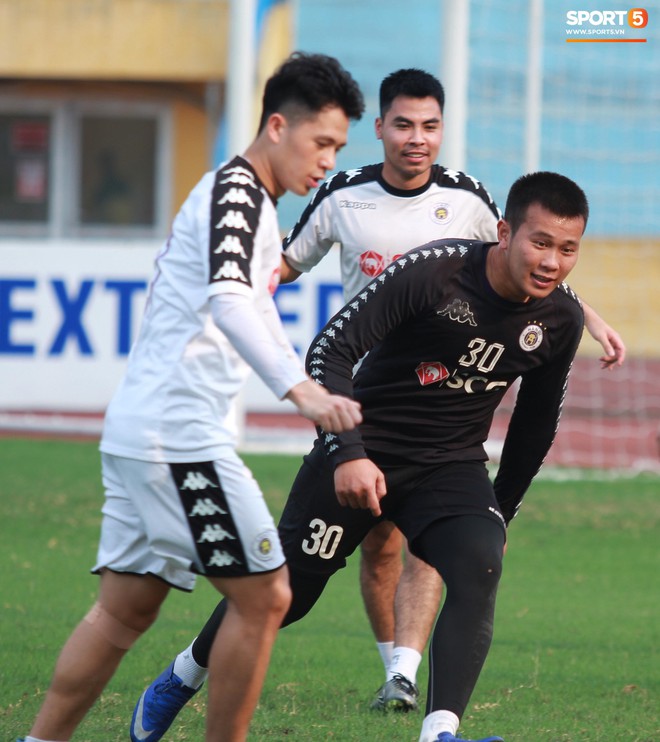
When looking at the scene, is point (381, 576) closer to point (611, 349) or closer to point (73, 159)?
point (611, 349)

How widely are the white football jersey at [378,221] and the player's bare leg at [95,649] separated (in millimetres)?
2123

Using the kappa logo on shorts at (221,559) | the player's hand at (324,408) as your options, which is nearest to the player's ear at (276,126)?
the player's hand at (324,408)

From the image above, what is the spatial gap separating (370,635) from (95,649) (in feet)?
9.32

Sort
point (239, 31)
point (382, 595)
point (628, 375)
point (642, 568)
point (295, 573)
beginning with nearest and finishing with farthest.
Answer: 1. point (295, 573)
2. point (382, 595)
3. point (642, 568)
4. point (239, 31)
5. point (628, 375)

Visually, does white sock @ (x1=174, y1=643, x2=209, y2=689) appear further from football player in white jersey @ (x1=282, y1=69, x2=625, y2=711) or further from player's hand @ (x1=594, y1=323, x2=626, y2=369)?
player's hand @ (x1=594, y1=323, x2=626, y2=369)

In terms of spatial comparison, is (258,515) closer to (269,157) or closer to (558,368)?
(269,157)

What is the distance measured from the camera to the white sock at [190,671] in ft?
14.7

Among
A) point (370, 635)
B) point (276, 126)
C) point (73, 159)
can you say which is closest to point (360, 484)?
point (276, 126)

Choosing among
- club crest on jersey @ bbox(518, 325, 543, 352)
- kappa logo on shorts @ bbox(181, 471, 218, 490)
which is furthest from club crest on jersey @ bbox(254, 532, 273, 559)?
club crest on jersey @ bbox(518, 325, 543, 352)

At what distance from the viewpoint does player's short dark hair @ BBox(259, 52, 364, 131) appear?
3793 millimetres

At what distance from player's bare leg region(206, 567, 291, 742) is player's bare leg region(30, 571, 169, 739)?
0.85 feet

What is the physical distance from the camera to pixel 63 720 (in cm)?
385

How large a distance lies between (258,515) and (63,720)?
0.82 m

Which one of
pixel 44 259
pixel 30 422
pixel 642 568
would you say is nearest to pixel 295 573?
pixel 642 568
